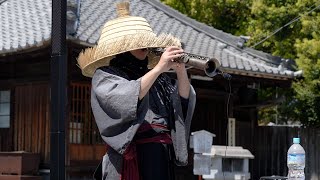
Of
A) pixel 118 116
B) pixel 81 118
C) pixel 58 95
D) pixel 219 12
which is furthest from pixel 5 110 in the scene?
pixel 219 12

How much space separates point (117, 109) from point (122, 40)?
0.47 metres

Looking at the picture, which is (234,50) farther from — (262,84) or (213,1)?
(213,1)

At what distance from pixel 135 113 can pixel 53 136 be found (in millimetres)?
1475

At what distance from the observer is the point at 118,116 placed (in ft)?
11.0

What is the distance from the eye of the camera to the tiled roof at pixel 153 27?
887 centimetres

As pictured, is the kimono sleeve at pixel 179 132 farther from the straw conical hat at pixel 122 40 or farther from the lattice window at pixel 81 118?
the lattice window at pixel 81 118

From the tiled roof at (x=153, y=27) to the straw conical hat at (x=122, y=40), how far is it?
170 inches

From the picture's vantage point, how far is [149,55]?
3.73 meters

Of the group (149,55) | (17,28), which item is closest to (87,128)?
(17,28)

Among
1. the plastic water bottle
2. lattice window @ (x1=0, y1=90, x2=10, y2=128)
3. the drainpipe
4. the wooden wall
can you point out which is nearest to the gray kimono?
the drainpipe

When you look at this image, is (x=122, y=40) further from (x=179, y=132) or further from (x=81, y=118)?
(x=81, y=118)

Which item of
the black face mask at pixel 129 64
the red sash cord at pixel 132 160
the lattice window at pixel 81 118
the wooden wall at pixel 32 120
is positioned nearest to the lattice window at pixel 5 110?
the wooden wall at pixel 32 120

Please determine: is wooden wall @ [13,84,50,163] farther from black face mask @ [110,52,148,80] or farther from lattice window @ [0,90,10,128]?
black face mask @ [110,52,148,80]

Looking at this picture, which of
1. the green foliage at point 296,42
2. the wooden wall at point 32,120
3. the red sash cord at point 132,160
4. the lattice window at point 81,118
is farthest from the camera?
the green foliage at point 296,42
